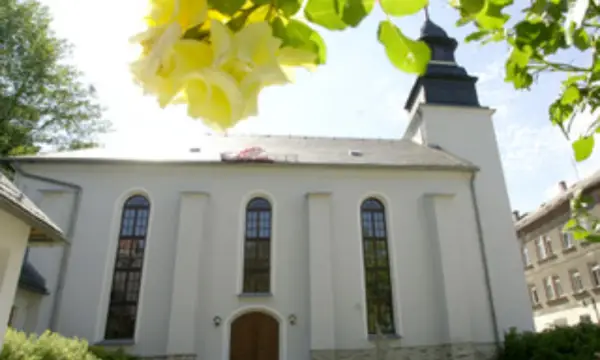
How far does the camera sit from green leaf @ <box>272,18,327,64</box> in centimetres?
67

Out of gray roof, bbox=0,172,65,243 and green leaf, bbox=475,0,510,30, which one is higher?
gray roof, bbox=0,172,65,243

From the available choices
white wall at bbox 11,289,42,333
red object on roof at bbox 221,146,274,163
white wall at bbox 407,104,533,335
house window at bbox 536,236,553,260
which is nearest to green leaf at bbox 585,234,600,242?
white wall at bbox 11,289,42,333

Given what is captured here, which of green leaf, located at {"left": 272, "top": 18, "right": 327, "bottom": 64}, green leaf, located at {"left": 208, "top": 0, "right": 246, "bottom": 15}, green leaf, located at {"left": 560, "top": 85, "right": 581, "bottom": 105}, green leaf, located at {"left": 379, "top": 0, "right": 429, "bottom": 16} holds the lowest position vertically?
green leaf, located at {"left": 208, "top": 0, "right": 246, "bottom": 15}

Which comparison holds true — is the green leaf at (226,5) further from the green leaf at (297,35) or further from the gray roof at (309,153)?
the gray roof at (309,153)

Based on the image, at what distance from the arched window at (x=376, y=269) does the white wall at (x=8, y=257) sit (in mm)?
9918

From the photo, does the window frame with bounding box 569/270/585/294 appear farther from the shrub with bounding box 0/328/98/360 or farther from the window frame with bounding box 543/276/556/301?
the shrub with bounding box 0/328/98/360

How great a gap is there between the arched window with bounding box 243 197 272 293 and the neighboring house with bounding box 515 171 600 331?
16106mm

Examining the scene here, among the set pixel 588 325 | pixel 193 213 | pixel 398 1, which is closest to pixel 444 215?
pixel 588 325

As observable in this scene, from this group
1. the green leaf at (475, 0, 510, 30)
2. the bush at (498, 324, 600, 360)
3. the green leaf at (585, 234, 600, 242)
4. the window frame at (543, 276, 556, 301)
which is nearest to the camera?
the green leaf at (475, 0, 510, 30)

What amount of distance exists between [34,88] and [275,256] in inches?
481

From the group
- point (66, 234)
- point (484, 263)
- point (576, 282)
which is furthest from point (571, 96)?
point (576, 282)

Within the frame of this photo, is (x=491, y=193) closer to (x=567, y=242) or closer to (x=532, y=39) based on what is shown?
(x=567, y=242)

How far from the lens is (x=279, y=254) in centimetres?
1395

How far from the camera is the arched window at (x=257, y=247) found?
44.7 feet
